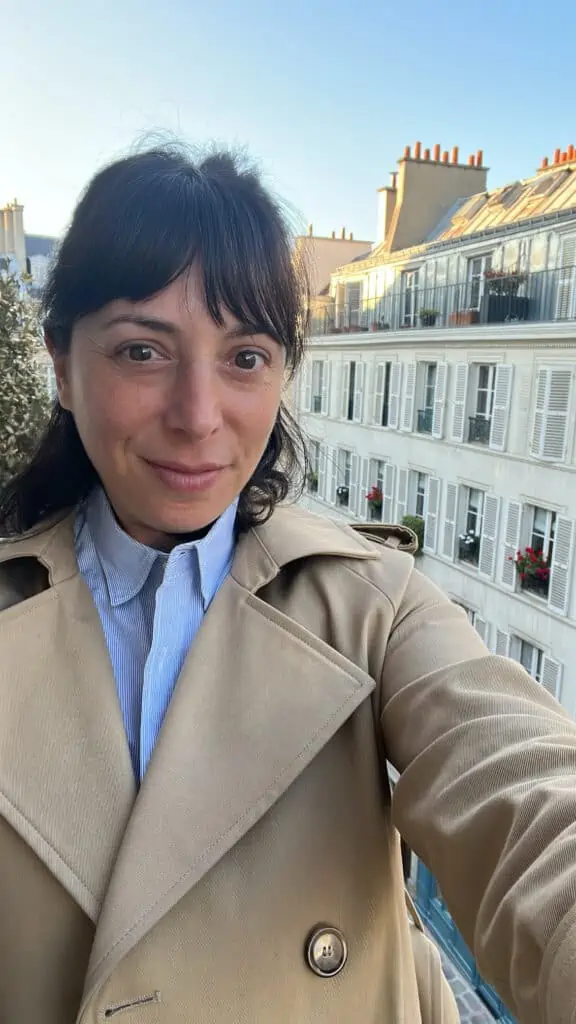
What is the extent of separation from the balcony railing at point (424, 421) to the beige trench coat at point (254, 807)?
4.98m

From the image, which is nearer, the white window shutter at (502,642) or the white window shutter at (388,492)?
the white window shutter at (502,642)

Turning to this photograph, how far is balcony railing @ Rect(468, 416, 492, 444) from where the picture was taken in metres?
4.77

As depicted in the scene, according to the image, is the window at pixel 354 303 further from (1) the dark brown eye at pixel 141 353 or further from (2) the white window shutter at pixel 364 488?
(1) the dark brown eye at pixel 141 353

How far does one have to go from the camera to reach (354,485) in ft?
21.1

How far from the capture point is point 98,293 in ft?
1.72

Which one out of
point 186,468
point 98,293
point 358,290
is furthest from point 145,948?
point 358,290

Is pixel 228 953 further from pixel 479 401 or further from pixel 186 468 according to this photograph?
pixel 479 401

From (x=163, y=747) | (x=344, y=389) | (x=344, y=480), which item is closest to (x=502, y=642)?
(x=344, y=480)

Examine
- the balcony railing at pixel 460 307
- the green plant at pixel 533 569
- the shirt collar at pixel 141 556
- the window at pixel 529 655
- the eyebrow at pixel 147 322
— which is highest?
the balcony railing at pixel 460 307

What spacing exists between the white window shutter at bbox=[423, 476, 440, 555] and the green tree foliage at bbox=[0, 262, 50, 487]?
351cm

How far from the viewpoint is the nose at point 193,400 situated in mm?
507

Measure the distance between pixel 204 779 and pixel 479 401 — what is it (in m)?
4.76

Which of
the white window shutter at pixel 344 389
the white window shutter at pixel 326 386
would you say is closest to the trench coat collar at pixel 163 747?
the white window shutter at pixel 344 389

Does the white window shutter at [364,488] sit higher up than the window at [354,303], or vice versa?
the window at [354,303]
